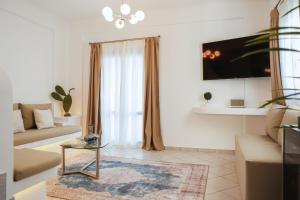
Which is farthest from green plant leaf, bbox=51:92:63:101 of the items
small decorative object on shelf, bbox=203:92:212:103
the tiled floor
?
small decorative object on shelf, bbox=203:92:212:103

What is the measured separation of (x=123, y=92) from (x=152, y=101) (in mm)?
721

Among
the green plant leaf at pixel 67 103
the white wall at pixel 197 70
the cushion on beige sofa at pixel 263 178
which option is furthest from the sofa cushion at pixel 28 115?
the cushion on beige sofa at pixel 263 178

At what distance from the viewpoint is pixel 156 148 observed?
4.32 metres

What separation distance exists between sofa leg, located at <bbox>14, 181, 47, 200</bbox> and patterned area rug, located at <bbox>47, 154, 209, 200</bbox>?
22 centimetres

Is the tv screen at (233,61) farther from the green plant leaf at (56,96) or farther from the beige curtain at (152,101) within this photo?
the green plant leaf at (56,96)

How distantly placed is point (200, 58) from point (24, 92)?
3492 mm

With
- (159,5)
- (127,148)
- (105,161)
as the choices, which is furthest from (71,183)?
(159,5)

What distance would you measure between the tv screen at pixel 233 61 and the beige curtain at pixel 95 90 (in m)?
2.30

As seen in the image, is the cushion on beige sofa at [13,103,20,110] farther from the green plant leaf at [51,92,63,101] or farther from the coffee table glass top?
the coffee table glass top

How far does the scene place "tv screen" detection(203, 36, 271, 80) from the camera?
12.3ft

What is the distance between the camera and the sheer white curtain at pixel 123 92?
15.1 feet

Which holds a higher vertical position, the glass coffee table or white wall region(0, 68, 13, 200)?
white wall region(0, 68, 13, 200)

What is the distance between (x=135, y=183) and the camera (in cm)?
259

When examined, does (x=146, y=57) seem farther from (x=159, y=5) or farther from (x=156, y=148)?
(x=156, y=148)
